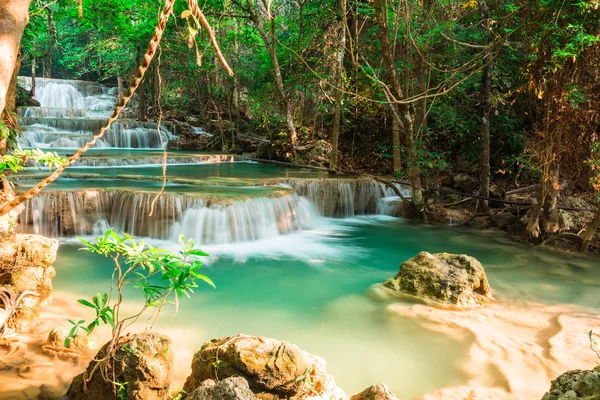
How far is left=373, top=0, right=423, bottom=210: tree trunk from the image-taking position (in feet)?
21.8

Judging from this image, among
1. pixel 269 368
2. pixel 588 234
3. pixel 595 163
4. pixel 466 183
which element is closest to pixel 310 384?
pixel 269 368

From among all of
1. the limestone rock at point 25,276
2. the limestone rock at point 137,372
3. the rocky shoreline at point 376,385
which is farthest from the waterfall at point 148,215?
the limestone rock at point 137,372

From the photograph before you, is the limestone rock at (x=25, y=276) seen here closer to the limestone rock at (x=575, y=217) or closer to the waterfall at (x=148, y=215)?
the waterfall at (x=148, y=215)

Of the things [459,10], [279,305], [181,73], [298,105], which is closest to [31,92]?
[181,73]

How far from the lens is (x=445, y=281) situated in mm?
5129

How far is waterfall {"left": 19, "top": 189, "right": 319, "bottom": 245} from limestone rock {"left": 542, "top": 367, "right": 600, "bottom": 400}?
600 centimetres

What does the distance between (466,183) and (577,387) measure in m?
8.52

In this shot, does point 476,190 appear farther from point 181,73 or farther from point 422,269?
point 181,73

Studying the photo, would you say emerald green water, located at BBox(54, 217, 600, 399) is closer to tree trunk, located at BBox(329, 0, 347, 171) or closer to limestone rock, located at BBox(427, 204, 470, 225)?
limestone rock, located at BBox(427, 204, 470, 225)

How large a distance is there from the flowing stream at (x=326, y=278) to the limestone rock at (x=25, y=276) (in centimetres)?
23

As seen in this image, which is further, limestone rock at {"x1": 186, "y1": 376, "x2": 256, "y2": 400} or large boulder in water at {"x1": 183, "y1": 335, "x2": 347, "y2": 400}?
large boulder in water at {"x1": 183, "y1": 335, "x2": 347, "y2": 400}

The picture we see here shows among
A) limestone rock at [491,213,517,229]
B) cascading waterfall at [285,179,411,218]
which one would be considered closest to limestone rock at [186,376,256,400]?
limestone rock at [491,213,517,229]

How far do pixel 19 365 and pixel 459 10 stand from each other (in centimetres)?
1059

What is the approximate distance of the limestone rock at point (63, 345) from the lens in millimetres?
3646
